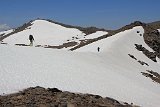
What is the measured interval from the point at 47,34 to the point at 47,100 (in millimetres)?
124599

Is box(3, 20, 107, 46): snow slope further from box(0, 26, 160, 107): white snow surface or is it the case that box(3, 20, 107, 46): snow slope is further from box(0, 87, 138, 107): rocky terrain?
box(0, 87, 138, 107): rocky terrain

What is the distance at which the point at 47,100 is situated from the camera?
20531mm

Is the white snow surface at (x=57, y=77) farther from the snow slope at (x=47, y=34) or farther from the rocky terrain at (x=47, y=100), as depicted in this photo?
the snow slope at (x=47, y=34)

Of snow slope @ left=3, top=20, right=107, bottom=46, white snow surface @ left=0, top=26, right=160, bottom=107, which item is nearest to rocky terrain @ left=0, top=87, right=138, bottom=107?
white snow surface @ left=0, top=26, right=160, bottom=107

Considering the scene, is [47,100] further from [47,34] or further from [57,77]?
[47,34]

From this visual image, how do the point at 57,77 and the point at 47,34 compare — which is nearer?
the point at 57,77

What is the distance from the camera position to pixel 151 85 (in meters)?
43.7

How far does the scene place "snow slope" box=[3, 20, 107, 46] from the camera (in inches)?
5036

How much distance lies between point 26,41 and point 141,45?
67.1 m

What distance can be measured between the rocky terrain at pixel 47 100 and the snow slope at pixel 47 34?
9945 cm

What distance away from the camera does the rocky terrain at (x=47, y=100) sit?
1981cm

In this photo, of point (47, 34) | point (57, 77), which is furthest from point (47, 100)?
point (47, 34)

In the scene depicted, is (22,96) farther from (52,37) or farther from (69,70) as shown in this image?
(52,37)

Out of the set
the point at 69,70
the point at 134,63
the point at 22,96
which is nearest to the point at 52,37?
the point at 134,63
